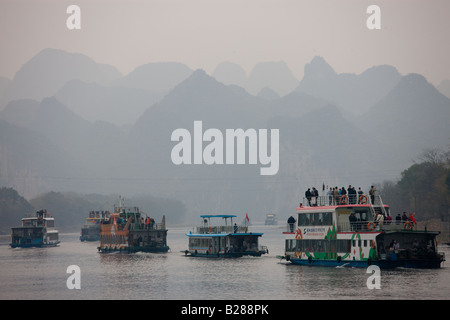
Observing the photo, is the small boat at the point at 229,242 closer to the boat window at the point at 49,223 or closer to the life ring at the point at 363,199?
the life ring at the point at 363,199

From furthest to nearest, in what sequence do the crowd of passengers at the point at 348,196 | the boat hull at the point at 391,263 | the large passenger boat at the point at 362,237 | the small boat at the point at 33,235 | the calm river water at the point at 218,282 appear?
the small boat at the point at 33,235
the crowd of passengers at the point at 348,196
the large passenger boat at the point at 362,237
the boat hull at the point at 391,263
the calm river water at the point at 218,282

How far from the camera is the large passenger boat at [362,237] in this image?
79.9 m

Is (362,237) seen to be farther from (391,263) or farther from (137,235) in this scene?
(137,235)

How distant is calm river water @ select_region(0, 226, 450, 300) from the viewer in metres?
69.6

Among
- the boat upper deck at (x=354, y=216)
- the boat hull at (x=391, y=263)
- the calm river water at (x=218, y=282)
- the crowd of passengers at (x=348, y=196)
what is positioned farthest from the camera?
the crowd of passengers at (x=348, y=196)

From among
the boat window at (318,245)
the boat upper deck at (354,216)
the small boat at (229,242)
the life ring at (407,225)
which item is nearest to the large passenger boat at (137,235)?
the small boat at (229,242)

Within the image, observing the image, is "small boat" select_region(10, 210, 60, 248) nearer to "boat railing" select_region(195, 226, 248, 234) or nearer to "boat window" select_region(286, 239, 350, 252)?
"boat railing" select_region(195, 226, 248, 234)

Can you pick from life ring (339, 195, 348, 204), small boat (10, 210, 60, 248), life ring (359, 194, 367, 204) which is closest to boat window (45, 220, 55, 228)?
small boat (10, 210, 60, 248)

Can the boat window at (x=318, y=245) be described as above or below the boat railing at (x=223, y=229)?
below

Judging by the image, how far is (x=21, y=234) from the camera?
163 meters

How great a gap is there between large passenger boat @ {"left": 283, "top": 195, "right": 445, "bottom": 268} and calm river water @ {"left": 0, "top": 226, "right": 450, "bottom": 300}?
128 cm

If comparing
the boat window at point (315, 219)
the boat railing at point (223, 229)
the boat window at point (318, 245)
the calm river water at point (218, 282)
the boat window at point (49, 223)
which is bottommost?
the calm river water at point (218, 282)

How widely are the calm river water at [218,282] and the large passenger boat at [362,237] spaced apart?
1280mm
